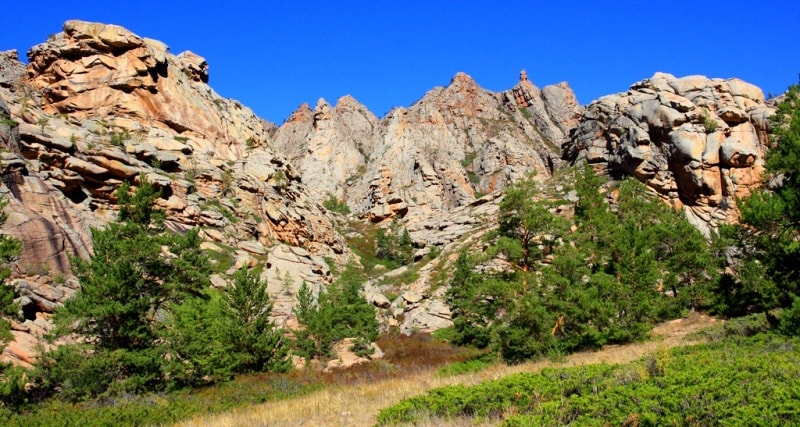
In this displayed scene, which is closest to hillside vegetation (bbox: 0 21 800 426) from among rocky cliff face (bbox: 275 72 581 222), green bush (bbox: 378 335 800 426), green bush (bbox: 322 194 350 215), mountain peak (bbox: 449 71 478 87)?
green bush (bbox: 378 335 800 426)

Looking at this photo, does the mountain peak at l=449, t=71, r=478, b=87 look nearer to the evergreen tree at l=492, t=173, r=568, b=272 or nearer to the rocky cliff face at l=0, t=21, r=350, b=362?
the rocky cliff face at l=0, t=21, r=350, b=362

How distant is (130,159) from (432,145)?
288ft

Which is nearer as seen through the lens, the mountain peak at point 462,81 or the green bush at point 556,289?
the green bush at point 556,289

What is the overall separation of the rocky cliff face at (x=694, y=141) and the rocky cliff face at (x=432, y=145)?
1310 inches

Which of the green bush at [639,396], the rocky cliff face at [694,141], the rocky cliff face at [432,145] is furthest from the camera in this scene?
the rocky cliff face at [432,145]

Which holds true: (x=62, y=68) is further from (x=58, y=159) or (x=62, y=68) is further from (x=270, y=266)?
(x=270, y=266)

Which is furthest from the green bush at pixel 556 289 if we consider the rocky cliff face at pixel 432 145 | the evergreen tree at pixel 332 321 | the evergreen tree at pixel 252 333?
the rocky cliff face at pixel 432 145

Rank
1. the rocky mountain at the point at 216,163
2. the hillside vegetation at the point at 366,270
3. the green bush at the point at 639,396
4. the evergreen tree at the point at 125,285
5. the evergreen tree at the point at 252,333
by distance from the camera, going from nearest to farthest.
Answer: the green bush at the point at 639,396 → the hillside vegetation at the point at 366,270 → the evergreen tree at the point at 125,285 → the evergreen tree at the point at 252,333 → the rocky mountain at the point at 216,163

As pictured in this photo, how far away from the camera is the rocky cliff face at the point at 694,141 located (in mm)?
48250

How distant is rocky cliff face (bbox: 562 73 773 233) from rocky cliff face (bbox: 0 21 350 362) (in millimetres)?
35867

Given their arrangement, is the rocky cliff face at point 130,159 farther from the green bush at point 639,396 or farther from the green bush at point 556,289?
the green bush at point 639,396

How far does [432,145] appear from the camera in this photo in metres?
126

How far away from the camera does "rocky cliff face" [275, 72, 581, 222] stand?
100 metres

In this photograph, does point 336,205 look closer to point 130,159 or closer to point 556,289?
point 130,159
